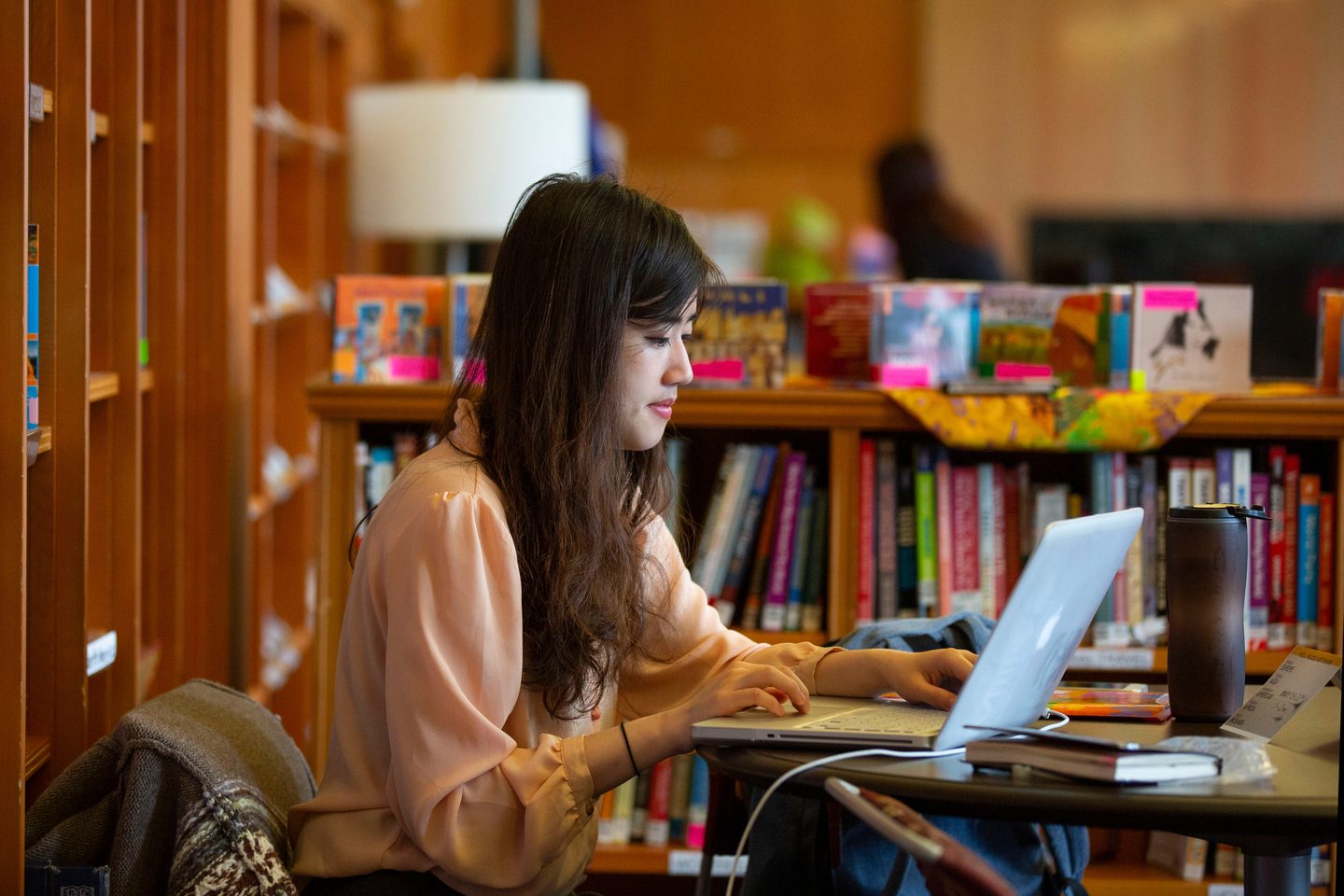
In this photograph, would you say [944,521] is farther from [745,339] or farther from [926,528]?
[745,339]

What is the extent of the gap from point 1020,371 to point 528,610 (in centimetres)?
105

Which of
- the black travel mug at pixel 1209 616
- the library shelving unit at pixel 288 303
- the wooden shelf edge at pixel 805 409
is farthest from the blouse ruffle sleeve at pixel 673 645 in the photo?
the library shelving unit at pixel 288 303

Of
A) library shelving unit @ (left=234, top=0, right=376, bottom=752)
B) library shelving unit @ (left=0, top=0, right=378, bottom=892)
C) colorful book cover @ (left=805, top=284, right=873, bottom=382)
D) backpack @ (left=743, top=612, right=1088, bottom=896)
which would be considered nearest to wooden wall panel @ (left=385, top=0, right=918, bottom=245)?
library shelving unit @ (left=234, top=0, right=376, bottom=752)

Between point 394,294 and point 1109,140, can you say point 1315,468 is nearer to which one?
point 394,294

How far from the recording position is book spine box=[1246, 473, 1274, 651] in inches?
86.7

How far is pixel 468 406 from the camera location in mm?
1493

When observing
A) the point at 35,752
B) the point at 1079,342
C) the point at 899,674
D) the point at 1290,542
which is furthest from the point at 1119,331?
the point at 35,752

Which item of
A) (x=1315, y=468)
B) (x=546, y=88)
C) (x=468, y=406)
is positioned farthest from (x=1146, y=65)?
(x=468, y=406)

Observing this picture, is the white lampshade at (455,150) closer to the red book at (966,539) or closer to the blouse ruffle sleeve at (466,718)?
the red book at (966,539)

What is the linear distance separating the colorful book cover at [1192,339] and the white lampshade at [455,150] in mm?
1728

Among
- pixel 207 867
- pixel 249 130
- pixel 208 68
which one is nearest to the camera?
pixel 207 867

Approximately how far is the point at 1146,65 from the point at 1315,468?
460cm

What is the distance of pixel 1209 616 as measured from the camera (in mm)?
1398

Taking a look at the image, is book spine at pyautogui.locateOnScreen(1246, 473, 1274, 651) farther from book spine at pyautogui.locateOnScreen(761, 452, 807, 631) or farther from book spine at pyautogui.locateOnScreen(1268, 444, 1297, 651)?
book spine at pyautogui.locateOnScreen(761, 452, 807, 631)
